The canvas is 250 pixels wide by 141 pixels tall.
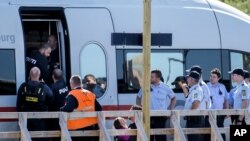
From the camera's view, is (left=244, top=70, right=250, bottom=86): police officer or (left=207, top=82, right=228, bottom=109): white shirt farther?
(left=244, top=70, right=250, bottom=86): police officer

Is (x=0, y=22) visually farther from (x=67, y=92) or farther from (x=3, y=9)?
(x=67, y=92)

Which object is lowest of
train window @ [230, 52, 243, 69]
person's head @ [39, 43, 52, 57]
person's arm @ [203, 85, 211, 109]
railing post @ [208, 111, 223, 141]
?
railing post @ [208, 111, 223, 141]

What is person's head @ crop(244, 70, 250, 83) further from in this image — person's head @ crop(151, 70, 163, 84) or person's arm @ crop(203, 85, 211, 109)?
person's head @ crop(151, 70, 163, 84)

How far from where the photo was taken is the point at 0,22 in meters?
16.0

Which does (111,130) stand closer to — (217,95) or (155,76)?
(155,76)

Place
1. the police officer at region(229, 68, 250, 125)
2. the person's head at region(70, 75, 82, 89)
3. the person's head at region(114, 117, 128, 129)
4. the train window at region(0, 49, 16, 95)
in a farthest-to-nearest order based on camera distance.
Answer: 1. the police officer at region(229, 68, 250, 125)
2. the train window at region(0, 49, 16, 95)
3. the person's head at region(114, 117, 128, 129)
4. the person's head at region(70, 75, 82, 89)

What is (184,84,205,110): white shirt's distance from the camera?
53.0 feet

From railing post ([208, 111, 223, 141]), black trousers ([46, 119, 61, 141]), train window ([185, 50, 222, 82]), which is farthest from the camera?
train window ([185, 50, 222, 82])

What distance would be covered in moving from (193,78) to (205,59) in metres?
1.16

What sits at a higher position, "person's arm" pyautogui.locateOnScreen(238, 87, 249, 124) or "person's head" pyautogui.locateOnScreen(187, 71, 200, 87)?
"person's head" pyautogui.locateOnScreen(187, 71, 200, 87)

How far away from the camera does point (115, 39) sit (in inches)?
643

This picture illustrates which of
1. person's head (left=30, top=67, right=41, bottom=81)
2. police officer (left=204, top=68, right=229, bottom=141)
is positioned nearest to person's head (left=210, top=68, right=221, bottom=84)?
police officer (left=204, top=68, right=229, bottom=141)

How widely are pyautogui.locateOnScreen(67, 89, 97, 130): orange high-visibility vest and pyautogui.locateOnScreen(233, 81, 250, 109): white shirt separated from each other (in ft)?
8.52

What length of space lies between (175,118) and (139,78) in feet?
6.21
